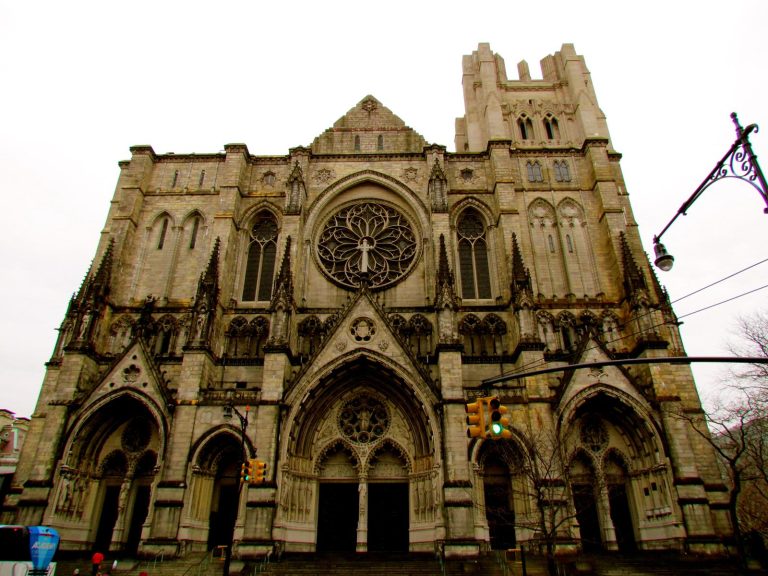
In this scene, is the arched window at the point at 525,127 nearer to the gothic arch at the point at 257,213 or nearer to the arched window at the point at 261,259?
the gothic arch at the point at 257,213

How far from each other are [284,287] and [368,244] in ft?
19.0

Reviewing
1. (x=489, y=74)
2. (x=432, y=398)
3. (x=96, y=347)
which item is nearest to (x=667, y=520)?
(x=432, y=398)

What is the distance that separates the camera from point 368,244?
88.0ft

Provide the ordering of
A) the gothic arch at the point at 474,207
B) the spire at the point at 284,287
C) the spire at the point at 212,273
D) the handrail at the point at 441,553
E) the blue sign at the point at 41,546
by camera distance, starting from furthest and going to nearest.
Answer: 1. the gothic arch at the point at 474,207
2. the spire at the point at 212,273
3. the spire at the point at 284,287
4. the handrail at the point at 441,553
5. the blue sign at the point at 41,546

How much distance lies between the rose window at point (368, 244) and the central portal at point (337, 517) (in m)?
9.55

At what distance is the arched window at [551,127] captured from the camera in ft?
107

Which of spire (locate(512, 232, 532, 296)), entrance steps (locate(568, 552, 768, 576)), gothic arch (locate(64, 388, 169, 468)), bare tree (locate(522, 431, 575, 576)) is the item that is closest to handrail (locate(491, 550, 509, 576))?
bare tree (locate(522, 431, 575, 576))

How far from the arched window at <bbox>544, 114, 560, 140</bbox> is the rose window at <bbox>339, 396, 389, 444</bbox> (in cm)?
2080

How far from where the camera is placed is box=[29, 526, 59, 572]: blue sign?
15234 mm

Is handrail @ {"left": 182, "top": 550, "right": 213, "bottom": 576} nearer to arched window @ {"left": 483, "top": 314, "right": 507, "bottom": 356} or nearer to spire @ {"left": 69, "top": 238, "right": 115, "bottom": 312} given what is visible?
spire @ {"left": 69, "top": 238, "right": 115, "bottom": 312}

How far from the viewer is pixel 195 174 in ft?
96.3

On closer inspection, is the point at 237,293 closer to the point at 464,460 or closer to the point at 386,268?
the point at 386,268

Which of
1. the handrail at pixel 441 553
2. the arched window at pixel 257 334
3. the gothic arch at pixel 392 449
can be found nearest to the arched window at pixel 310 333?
the arched window at pixel 257 334

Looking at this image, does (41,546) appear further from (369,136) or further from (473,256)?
(369,136)
